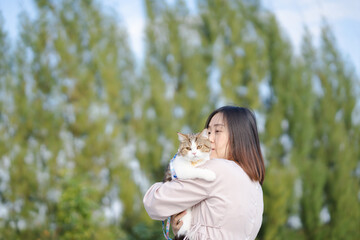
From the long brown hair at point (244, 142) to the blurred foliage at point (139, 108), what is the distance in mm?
5507

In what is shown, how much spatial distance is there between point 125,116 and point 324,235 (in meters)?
5.26

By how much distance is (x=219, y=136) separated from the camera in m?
1.96

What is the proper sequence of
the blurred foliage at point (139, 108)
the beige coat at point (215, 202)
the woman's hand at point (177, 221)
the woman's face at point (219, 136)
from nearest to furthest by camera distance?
the beige coat at point (215, 202)
the woman's hand at point (177, 221)
the woman's face at point (219, 136)
the blurred foliage at point (139, 108)

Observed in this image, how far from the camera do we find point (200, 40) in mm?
8414

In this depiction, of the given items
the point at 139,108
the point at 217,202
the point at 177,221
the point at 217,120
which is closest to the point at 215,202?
the point at 217,202

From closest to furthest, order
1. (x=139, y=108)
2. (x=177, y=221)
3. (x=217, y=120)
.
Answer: (x=177, y=221) → (x=217, y=120) → (x=139, y=108)

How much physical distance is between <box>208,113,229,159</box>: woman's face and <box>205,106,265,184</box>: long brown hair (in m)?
0.03

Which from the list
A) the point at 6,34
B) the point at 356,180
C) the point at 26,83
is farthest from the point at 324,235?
the point at 6,34

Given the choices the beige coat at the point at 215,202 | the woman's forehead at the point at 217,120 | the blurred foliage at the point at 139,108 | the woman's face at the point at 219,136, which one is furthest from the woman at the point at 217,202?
the blurred foliage at the point at 139,108

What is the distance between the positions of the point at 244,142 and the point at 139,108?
664 cm

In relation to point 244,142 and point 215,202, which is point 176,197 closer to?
point 215,202

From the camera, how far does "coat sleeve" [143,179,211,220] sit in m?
1.65

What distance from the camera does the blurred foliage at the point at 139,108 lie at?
299 inches

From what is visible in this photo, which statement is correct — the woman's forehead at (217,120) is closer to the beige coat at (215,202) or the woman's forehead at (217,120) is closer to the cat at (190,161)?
the cat at (190,161)
